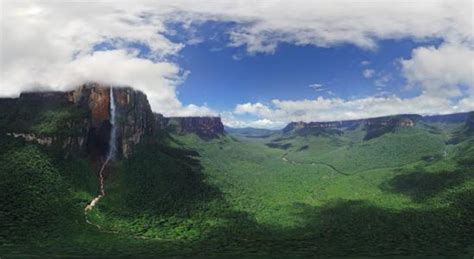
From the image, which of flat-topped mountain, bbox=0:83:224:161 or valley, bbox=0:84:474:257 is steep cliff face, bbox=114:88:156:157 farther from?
valley, bbox=0:84:474:257

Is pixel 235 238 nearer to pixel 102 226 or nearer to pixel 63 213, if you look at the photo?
pixel 102 226

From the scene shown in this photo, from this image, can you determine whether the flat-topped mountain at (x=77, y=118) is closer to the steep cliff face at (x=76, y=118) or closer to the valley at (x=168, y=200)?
the steep cliff face at (x=76, y=118)

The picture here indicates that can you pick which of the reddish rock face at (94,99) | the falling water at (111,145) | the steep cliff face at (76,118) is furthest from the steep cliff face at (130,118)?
the reddish rock face at (94,99)

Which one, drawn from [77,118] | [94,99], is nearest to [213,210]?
[77,118]

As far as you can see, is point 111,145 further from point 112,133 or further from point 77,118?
point 77,118

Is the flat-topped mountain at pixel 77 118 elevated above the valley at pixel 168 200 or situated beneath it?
elevated above

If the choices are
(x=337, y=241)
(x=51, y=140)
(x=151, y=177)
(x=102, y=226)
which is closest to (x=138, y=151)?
(x=151, y=177)
